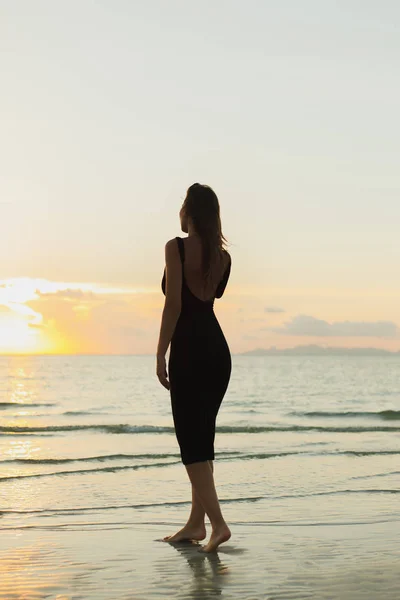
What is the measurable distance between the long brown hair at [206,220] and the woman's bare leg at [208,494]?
1065 millimetres

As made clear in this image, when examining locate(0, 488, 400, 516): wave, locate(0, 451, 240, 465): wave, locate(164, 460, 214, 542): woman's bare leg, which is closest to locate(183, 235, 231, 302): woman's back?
locate(164, 460, 214, 542): woman's bare leg

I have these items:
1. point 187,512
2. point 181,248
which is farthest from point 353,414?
point 181,248

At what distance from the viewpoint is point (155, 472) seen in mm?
9203

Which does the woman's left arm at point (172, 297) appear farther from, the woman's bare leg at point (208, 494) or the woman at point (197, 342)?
the woman's bare leg at point (208, 494)

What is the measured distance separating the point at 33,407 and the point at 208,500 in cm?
2330

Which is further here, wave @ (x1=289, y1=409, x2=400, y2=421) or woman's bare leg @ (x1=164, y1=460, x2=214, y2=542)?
wave @ (x1=289, y1=409, x2=400, y2=421)

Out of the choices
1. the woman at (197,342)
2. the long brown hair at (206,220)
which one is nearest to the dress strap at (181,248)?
the woman at (197,342)

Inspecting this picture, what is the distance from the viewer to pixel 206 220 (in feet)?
15.5

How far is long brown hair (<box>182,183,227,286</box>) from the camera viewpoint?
4.73 meters

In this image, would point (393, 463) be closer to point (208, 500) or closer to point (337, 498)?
point (337, 498)

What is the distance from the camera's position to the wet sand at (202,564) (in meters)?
3.81

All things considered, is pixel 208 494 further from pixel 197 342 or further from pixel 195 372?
pixel 197 342

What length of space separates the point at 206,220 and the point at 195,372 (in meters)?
0.87

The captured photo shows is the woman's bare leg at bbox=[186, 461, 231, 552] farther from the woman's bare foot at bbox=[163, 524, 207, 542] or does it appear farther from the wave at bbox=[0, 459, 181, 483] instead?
the wave at bbox=[0, 459, 181, 483]
